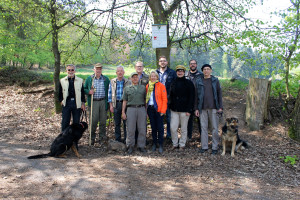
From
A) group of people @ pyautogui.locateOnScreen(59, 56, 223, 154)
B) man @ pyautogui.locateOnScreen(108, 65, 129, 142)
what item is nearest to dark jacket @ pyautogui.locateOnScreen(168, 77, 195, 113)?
group of people @ pyautogui.locateOnScreen(59, 56, 223, 154)

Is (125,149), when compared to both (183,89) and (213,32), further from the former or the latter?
(213,32)

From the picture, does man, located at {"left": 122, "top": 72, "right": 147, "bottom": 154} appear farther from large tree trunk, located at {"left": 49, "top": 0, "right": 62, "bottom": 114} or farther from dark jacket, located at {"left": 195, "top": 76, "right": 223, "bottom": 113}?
large tree trunk, located at {"left": 49, "top": 0, "right": 62, "bottom": 114}

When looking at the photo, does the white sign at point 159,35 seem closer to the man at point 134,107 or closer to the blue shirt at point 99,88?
the man at point 134,107

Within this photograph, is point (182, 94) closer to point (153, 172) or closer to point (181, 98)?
point (181, 98)

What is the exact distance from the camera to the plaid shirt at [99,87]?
6.52 metres

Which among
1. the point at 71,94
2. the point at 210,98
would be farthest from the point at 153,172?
the point at 71,94

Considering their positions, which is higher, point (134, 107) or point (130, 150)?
point (134, 107)

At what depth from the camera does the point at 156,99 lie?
5.88 m

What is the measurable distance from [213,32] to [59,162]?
6388 millimetres

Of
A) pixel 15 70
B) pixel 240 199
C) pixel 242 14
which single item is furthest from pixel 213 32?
pixel 15 70

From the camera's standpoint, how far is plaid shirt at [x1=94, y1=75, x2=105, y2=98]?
257 inches

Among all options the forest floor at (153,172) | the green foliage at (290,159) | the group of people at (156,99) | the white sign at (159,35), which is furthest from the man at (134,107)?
the green foliage at (290,159)

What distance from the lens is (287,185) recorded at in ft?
14.4

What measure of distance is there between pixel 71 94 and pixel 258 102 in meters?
5.82
